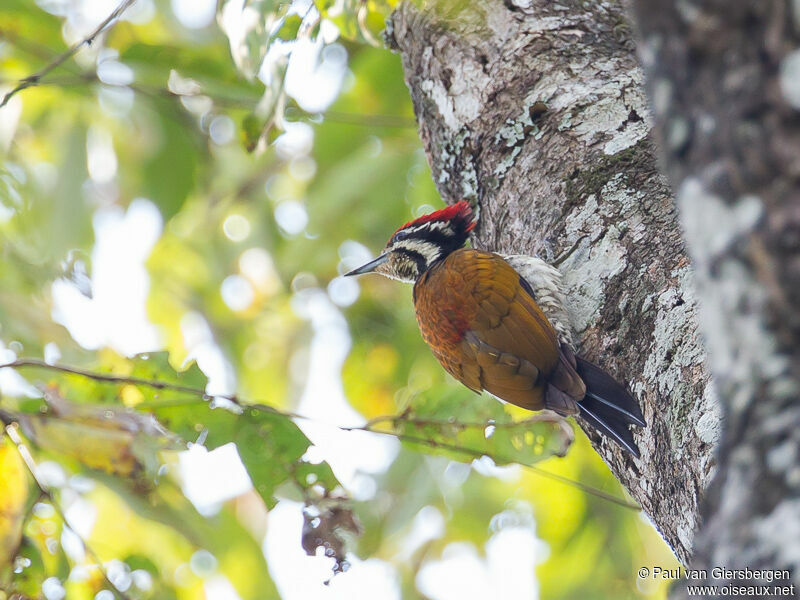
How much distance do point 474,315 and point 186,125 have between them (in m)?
2.75

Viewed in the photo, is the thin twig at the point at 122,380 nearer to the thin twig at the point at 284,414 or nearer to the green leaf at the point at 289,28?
the thin twig at the point at 284,414

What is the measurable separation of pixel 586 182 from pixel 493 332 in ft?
2.84

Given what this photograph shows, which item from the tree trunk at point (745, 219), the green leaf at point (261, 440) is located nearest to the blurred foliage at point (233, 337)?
the green leaf at point (261, 440)

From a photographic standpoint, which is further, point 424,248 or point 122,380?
point 424,248

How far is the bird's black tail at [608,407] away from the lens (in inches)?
88.7

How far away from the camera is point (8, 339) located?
4070 mm

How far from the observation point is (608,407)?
2.42 meters

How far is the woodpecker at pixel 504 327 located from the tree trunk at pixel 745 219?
4.59ft

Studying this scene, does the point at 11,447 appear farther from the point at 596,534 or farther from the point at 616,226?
the point at 596,534

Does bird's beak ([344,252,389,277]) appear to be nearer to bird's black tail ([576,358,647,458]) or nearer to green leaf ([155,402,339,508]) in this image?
green leaf ([155,402,339,508])

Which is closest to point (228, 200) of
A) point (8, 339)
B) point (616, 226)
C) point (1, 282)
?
point (1, 282)

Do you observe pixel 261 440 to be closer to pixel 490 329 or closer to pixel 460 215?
pixel 490 329

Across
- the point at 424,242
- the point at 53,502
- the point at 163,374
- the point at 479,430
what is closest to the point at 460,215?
the point at 424,242

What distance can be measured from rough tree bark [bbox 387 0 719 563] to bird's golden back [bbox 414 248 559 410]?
170 mm
